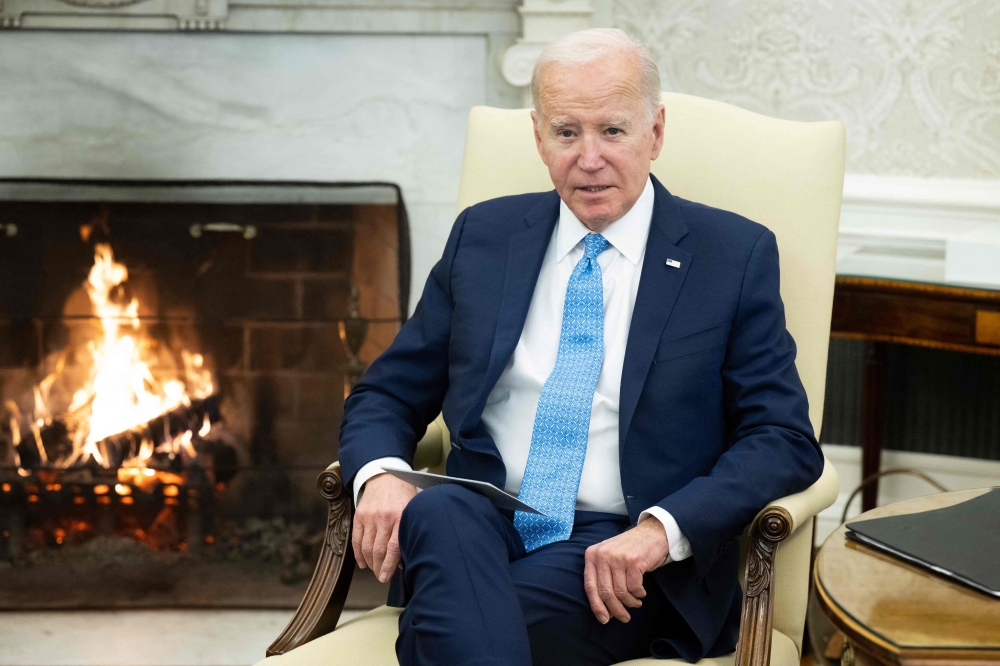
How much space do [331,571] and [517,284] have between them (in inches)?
19.7

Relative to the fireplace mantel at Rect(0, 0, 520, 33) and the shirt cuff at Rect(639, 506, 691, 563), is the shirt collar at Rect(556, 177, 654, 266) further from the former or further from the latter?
the fireplace mantel at Rect(0, 0, 520, 33)

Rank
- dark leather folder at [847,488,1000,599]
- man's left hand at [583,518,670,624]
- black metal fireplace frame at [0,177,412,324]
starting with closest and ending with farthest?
dark leather folder at [847,488,1000,599] < man's left hand at [583,518,670,624] < black metal fireplace frame at [0,177,412,324]

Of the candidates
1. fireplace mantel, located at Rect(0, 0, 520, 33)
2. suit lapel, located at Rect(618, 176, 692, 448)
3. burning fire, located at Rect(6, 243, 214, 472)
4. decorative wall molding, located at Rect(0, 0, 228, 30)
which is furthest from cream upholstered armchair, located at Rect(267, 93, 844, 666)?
burning fire, located at Rect(6, 243, 214, 472)

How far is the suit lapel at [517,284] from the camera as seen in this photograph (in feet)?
4.55

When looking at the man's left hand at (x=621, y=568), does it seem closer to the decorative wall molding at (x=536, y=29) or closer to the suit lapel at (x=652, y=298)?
the suit lapel at (x=652, y=298)

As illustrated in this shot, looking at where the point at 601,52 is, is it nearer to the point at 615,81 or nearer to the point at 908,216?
the point at 615,81

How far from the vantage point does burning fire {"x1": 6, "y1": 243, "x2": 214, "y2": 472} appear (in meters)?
2.54

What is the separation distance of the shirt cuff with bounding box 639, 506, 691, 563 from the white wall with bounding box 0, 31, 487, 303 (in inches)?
56.5

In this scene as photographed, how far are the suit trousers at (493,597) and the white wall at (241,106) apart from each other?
54.8 inches

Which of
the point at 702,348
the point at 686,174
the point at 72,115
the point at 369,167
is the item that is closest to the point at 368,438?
the point at 702,348

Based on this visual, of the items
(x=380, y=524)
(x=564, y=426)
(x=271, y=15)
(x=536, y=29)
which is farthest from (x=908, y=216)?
(x=380, y=524)

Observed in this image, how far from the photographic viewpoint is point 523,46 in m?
2.35

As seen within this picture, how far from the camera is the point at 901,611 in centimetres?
96

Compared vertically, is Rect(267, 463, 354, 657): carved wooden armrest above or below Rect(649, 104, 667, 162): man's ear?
below
